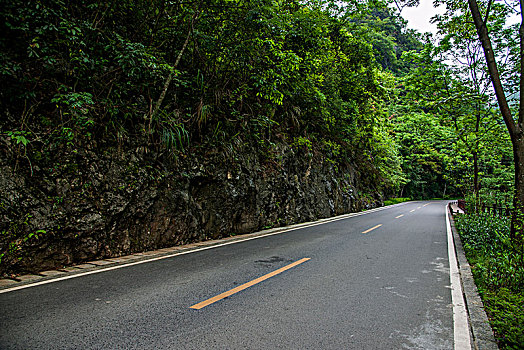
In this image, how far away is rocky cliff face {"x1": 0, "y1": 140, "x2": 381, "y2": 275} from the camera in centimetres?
514

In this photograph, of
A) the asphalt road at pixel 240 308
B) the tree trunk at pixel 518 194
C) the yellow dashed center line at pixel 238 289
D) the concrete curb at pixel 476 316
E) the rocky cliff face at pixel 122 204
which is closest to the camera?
the asphalt road at pixel 240 308

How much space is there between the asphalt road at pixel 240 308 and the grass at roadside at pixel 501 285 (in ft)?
1.69

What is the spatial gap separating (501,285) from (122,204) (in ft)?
23.9

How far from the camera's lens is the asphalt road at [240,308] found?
2.98 metres

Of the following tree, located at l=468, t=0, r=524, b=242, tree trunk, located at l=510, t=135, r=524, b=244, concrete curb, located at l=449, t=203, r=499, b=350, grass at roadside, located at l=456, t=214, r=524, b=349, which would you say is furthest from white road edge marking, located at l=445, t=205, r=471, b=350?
tree, located at l=468, t=0, r=524, b=242

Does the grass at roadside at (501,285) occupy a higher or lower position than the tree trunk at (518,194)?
lower

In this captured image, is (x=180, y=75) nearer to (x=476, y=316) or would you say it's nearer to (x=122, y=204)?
(x=122, y=204)

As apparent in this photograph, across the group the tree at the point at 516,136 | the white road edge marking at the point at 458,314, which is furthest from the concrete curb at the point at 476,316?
the tree at the point at 516,136

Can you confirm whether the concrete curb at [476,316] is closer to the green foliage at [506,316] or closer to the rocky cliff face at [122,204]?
the green foliage at [506,316]

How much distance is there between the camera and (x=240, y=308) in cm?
377

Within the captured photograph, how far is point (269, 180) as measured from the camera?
39.8ft

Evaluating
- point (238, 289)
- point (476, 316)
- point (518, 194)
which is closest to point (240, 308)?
point (238, 289)

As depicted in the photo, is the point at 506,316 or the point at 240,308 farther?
the point at 240,308

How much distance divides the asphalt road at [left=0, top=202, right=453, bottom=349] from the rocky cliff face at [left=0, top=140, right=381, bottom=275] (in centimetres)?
102
